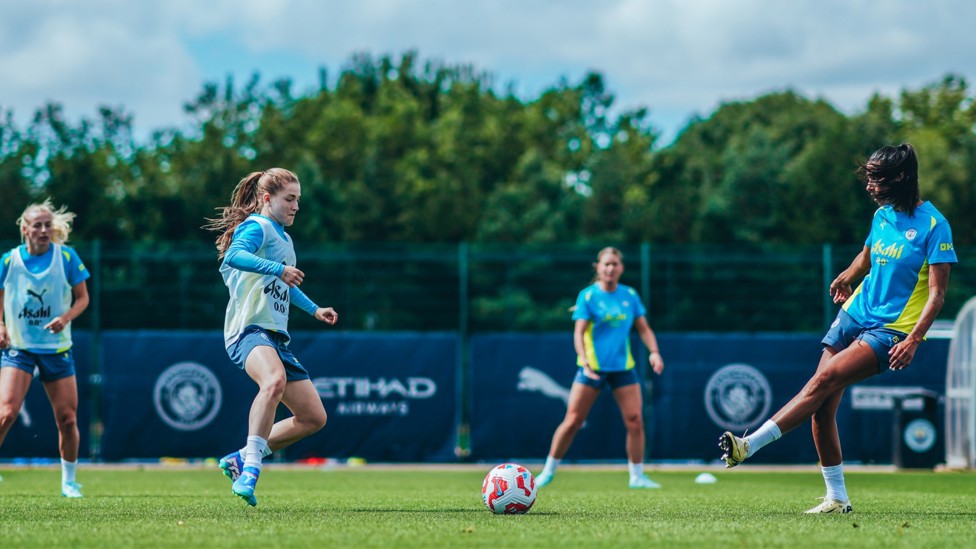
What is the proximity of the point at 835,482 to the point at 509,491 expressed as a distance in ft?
6.41

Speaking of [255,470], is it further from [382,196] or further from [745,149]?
[745,149]

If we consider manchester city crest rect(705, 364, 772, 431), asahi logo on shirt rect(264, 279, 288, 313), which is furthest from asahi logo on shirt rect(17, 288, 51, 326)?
manchester city crest rect(705, 364, 772, 431)

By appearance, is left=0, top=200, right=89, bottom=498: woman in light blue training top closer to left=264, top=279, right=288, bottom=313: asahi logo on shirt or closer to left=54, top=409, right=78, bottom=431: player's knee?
left=54, top=409, right=78, bottom=431: player's knee

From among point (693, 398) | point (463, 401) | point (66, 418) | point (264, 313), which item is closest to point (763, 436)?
point (264, 313)

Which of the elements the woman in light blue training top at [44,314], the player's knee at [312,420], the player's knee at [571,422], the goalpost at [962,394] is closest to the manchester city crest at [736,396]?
the goalpost at [962,394]

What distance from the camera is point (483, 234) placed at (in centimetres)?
3909

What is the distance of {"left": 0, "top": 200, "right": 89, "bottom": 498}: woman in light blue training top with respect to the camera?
898cm

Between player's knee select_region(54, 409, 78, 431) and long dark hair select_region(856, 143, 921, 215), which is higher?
long dark hair select_region(856, 143, 921, 215)

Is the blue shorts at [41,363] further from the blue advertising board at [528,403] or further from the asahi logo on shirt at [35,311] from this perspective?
the blue advertising board at [528,403]

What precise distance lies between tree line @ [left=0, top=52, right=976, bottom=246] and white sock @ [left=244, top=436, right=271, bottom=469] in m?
23.1

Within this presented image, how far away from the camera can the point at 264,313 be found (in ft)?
23.7

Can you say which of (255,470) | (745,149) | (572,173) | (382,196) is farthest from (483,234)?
(255,470)

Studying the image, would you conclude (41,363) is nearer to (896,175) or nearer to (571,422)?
(571,422)

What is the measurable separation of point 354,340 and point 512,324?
4.35 metres
